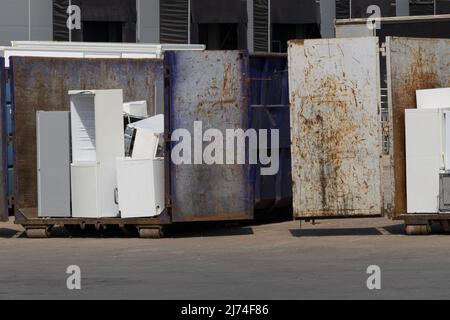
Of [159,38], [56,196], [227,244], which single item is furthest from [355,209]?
[159,38]

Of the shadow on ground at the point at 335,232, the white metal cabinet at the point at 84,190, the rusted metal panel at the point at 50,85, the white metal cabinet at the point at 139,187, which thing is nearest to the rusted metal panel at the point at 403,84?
the shadow on ground at the point at 335,232

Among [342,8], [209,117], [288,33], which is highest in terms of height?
[342,8]

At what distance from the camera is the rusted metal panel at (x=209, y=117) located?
16.8 metres

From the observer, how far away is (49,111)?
57.3 ft

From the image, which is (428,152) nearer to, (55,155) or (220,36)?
(55,155)

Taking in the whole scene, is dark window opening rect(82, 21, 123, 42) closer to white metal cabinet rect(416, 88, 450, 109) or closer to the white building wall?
the white building wall

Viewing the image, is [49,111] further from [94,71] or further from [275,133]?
[275,133]

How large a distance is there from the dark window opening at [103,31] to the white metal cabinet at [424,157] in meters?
20.0

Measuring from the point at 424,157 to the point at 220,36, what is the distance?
21154mm

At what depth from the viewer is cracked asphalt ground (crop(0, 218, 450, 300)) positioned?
11320mm

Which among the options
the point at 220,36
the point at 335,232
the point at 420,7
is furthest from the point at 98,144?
the point at 420,7

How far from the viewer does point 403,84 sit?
16.5 metres

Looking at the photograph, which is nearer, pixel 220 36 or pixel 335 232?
pixel 335 232

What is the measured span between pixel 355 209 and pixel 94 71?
183 inches
